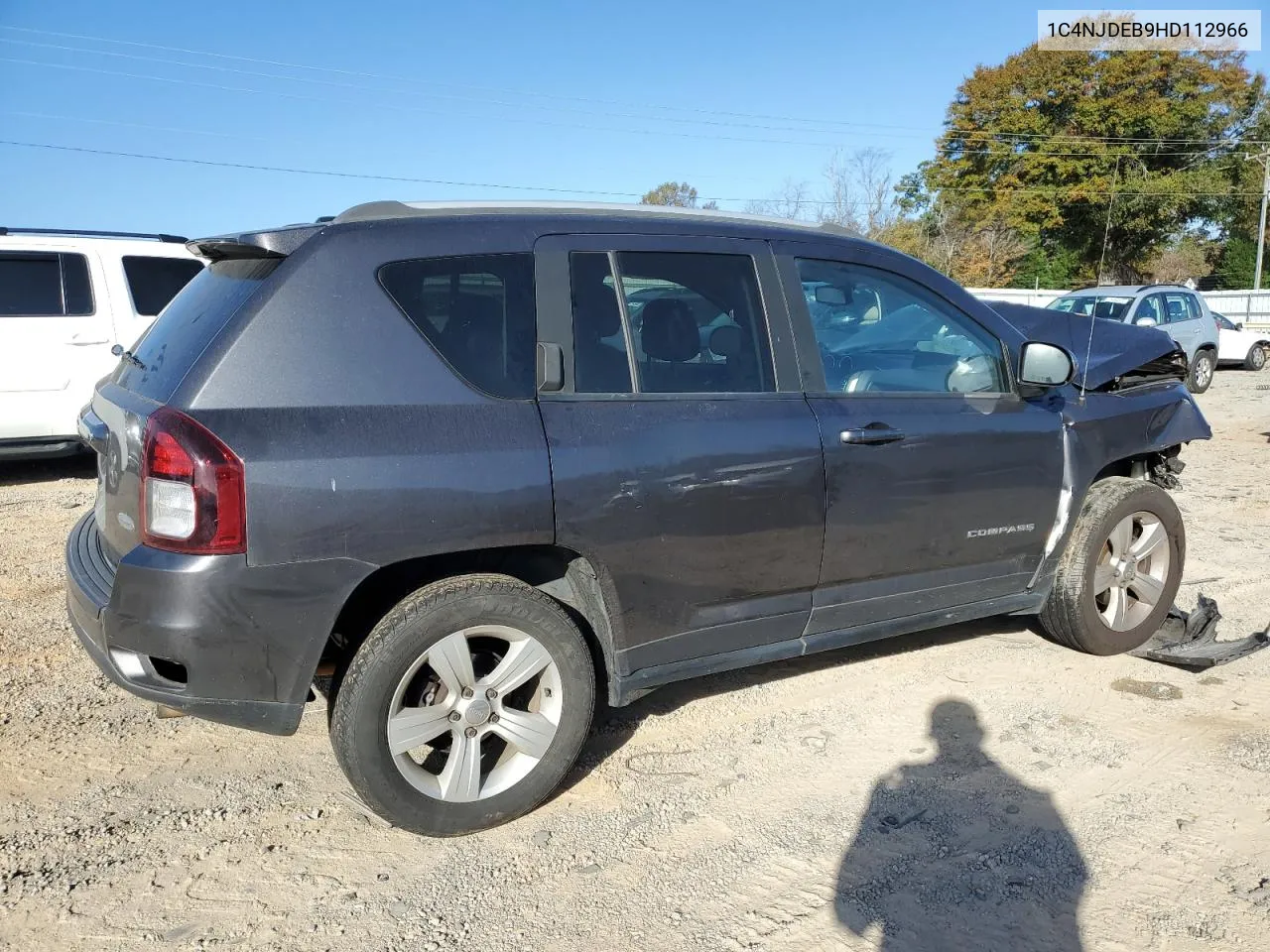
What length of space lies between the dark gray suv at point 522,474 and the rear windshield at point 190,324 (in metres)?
0.02

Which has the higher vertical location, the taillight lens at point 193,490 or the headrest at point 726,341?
the headrest at point 726,341

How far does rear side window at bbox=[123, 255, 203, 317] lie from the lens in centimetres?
809

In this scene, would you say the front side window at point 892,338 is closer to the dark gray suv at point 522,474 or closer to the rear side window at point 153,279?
the dark gray suv at point 522,474

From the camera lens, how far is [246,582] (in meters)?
2.62

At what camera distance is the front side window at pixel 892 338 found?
145 inches

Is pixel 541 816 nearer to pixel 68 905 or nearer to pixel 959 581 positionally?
pixel 68 905

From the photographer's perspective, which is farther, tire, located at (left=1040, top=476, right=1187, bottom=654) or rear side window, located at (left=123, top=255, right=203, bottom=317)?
rear side window, located at (left=123, top=255, right=203, bottom=317)

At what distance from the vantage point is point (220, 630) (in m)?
2.63

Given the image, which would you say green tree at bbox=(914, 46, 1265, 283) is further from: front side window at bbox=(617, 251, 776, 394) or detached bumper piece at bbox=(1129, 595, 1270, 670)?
front side window at bbox=(617, 251, 776, 394)

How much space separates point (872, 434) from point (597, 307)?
1103 mm

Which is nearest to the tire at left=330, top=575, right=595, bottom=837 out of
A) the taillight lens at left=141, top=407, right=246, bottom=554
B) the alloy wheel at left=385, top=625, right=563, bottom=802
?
the alloy wheel at left=385, top=625, right=563, bottom=802

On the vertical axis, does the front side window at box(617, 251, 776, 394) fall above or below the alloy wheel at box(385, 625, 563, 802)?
above

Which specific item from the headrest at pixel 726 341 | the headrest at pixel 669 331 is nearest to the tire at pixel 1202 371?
the headrest at pixel 726 341

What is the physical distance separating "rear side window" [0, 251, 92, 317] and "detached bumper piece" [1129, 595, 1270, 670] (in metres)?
7.84
